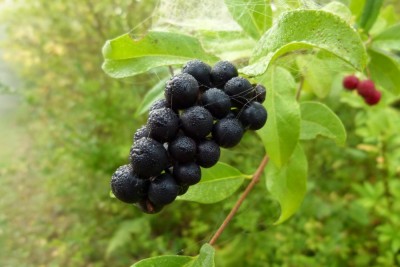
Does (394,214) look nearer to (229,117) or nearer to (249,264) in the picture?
(249,264)

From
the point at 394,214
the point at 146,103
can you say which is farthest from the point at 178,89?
the point at 394,214

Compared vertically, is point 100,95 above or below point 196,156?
below

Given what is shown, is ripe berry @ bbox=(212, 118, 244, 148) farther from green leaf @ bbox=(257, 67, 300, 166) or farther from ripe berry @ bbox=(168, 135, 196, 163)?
green leaf @ bbox=(257, 67, 300, 166)

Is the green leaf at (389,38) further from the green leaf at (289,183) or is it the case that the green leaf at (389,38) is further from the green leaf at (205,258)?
the green leaf at (205,258)

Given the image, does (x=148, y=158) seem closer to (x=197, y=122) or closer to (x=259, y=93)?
(x=197, y=122)

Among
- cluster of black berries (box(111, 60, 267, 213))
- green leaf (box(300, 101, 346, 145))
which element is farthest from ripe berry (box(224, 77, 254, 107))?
green leaf (box(300, 101, 346, 145))

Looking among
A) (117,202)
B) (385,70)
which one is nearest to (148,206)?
(385,70)

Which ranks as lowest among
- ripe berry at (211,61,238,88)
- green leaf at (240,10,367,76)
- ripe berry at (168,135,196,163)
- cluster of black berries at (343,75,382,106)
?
cluster of black berries at (343,75,382,106)
